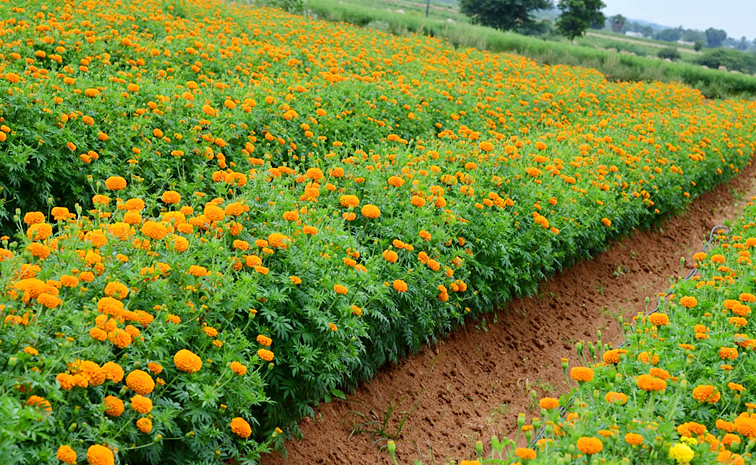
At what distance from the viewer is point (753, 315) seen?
421 cm

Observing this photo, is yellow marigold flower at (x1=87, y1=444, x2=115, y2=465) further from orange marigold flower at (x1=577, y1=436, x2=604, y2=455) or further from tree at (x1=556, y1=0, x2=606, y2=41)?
tree at (x1=556, y1=0, x2=606, y2=41)

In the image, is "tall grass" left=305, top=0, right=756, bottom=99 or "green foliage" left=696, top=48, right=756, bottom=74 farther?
"green foliage" left=696, top=48, right=756, bottom=74

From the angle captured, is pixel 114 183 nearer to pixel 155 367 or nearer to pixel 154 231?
pixel 154 231

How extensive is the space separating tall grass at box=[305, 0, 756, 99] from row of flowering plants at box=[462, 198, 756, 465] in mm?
15034

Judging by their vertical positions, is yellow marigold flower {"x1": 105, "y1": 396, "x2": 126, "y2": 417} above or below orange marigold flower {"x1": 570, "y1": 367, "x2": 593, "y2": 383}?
below

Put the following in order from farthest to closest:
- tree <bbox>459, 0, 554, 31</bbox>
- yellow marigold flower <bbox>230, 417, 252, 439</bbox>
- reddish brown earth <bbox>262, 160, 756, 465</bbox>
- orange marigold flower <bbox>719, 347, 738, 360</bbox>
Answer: tree <bbox>459, 0, 554, 31</bbox> < reddish brown earth <bbox>262, 160, 756, 465</bbox> < orange marigold flower <bbox>719, 347, 738, 360</bbox> < yellow marigold flower <bbox>230, 417, 252, 439</bbox>

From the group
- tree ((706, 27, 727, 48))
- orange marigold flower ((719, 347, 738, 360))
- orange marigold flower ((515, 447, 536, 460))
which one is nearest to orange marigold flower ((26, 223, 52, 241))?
orange marigold flower ((515, 447, 536, 460))

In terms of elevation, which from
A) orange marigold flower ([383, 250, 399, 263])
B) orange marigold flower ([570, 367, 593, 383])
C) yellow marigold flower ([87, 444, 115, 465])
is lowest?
yellow marigold flower ([87, 444, 115, 465])

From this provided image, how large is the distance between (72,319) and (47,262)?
1.88ft

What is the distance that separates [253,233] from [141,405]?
170 cm

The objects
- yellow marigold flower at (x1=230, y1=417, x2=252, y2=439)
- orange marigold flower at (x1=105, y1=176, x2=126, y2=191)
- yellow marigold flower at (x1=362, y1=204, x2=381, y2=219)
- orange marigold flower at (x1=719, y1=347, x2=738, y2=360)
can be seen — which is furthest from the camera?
yellow marigold flower at (x1=362, y1=204, x2=381, y2=219)

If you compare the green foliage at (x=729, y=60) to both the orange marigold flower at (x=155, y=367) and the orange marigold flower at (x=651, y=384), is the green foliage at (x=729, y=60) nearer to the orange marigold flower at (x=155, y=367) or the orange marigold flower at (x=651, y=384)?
the orange marigold flower at (x=651, y=384)

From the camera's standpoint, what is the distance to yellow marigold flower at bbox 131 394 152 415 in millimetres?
2418

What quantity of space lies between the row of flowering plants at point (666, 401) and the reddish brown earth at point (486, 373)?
0.79 m
